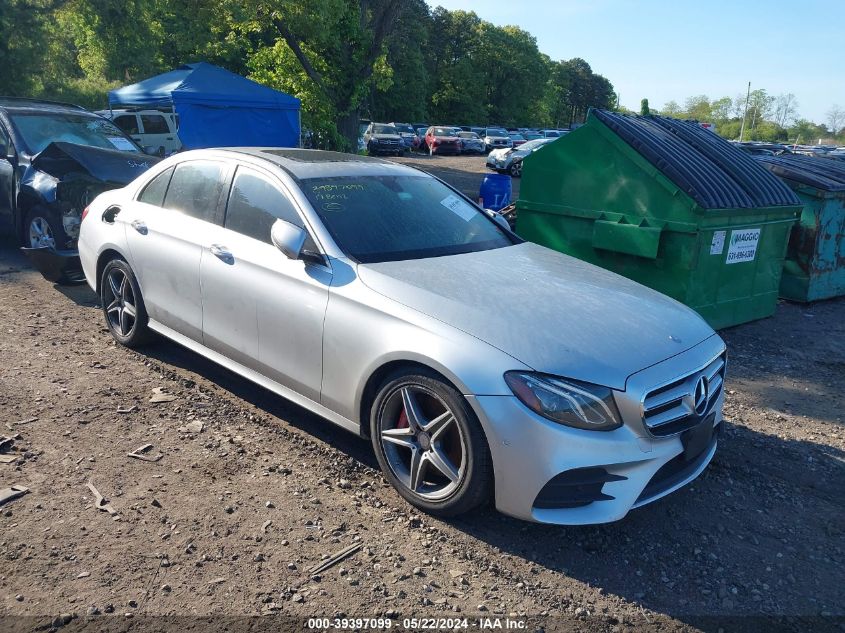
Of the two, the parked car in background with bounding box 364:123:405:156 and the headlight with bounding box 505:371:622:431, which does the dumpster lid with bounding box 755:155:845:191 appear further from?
the parked car in background with bounding box 364:123:405:156

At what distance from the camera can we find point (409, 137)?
1629 inches

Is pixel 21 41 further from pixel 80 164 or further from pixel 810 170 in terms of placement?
pixel 810 170

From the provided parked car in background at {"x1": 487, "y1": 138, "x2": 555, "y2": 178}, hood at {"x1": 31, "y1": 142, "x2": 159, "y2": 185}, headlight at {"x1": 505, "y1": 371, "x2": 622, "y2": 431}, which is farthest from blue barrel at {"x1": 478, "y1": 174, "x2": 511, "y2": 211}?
parked car in background at {"x1": 487, "y1": 138, "x2": 555, "y2": 178}

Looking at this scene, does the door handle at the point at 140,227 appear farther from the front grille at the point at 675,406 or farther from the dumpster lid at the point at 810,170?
the dumpster lid at the point at 810,170

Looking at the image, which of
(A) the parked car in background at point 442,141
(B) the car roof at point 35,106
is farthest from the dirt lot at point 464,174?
(B) the car roof at point 35,106

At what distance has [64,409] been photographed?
4.45m

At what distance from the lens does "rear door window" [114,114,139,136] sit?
17.6m

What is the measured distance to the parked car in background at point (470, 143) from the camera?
42062mm

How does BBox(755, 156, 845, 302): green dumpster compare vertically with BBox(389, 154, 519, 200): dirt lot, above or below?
above

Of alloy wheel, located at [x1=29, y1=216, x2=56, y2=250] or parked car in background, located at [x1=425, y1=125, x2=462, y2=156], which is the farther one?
parked car in background, located at [x1=425, y1=125, x2=462, y2=156]

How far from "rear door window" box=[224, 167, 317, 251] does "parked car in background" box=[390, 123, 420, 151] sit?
36.0 metres

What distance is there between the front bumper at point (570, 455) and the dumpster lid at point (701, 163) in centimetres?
372

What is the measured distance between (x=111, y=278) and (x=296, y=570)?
11.1 ft

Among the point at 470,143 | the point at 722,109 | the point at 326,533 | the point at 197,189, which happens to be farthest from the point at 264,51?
the point at 722,109
